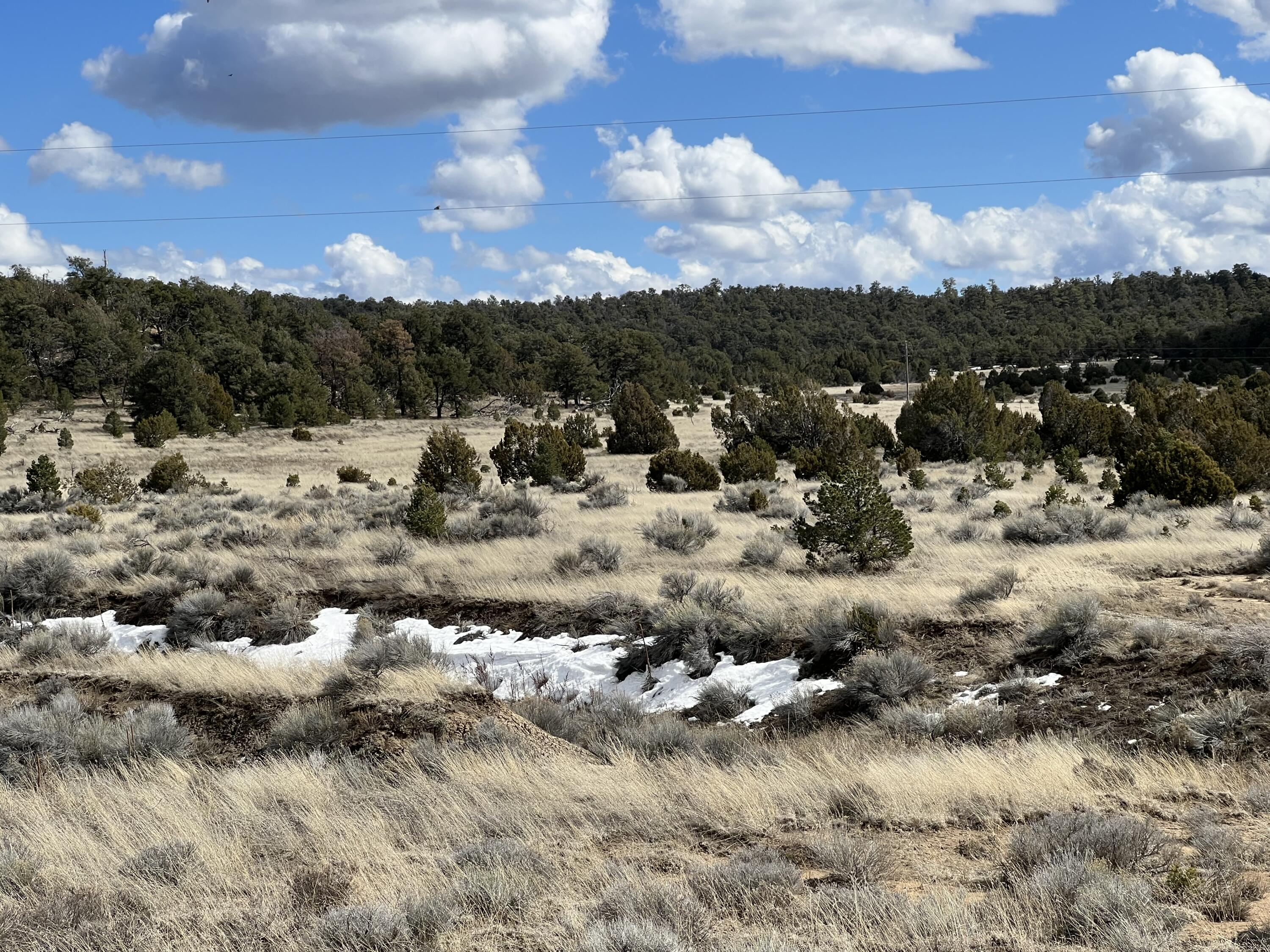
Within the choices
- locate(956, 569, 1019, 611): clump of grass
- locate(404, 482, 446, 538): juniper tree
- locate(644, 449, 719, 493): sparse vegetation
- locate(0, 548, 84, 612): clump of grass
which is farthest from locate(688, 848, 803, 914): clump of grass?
locate(644, 449, 719, 493): sparse vegetation

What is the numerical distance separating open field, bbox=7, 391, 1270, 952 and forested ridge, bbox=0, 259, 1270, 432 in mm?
30175

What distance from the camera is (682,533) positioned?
16016 mm

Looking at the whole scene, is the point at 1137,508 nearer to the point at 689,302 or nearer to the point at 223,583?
the point at 223,583

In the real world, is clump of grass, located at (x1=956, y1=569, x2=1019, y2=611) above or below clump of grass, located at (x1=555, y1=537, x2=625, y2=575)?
below

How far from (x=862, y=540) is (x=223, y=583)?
372 inches

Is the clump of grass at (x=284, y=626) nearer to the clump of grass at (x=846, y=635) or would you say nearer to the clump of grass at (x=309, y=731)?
the clump of grass at (x=309, y=731)

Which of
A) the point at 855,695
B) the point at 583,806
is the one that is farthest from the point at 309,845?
the point at 855,695

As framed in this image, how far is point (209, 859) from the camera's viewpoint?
16.6 ft

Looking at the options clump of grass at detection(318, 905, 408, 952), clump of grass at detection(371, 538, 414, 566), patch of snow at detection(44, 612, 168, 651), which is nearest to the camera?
clump of grass at detection(318, 905, 408, 952)

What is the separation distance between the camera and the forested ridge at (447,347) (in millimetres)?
61531

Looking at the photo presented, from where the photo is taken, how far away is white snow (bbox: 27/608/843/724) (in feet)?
31.4

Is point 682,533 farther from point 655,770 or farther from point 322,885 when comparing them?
point 322,885

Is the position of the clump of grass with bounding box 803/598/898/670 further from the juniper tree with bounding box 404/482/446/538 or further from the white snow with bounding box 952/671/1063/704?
the juniper tree with bounding box 404/482/446/538

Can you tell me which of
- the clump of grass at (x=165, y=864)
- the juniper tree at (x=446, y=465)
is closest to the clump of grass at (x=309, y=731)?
the clump of grass at (x=165, y=864)
